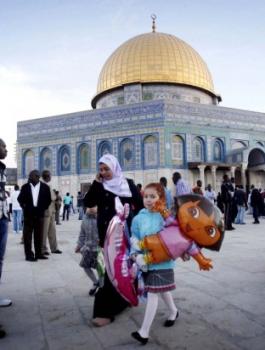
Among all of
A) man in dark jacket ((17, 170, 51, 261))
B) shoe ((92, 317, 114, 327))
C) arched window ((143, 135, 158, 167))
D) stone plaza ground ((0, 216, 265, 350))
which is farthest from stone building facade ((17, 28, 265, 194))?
shoe ((92, 317, 114, 327))

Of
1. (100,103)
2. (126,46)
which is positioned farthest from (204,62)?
(100,103)

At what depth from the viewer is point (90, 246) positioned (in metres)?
3.88

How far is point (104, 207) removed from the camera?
3137 millimetres

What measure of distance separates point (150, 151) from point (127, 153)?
1934 mm

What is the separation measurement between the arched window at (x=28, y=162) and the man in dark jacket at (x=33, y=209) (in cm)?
2463

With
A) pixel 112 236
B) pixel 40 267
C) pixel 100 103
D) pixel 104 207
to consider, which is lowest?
pixel 40 267

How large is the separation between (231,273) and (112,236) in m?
2.48

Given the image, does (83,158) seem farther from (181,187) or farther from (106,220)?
(106,220)

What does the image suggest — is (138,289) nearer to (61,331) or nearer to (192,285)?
(61,331)

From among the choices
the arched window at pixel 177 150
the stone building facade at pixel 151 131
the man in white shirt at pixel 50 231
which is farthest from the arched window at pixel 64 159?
the man in white shirt at pixel 50 231

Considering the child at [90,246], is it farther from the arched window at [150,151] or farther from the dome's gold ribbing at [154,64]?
the dome's gold ribbing at [154,64]

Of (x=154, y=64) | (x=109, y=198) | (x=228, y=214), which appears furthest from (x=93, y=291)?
(x=154, y=64)

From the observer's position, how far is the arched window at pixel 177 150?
84.8ft

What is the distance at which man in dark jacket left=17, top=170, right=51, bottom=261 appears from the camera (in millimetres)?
5977
